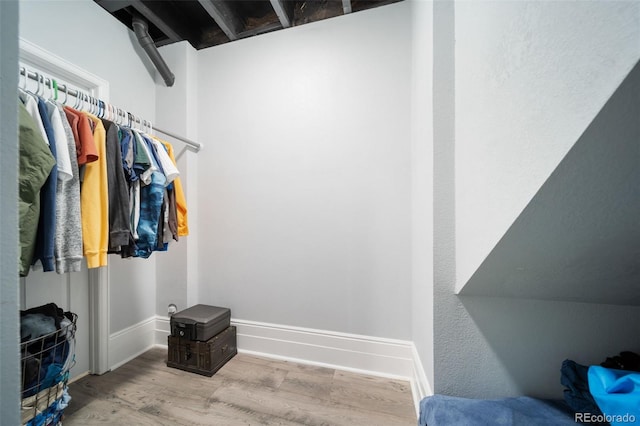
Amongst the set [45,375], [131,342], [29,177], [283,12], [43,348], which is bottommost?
[131,342]

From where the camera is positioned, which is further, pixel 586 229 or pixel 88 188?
pixel 88 188

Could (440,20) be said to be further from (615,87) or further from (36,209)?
(36,209)

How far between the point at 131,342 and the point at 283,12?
269 centimetres

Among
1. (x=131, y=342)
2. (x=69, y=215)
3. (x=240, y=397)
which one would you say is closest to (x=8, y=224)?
A: (x=69, y=215)

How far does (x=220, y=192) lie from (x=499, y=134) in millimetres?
1848

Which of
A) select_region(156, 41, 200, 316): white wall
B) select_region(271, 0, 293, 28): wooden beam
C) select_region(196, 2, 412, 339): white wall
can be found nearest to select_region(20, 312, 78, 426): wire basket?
select_region(156, 41, 200, 316): white wall

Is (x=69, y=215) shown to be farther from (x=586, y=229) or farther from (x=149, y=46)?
(x=586, y=229)

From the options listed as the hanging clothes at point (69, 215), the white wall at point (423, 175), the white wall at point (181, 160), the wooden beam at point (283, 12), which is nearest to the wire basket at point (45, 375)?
the hanging clothes at point (69, 215)

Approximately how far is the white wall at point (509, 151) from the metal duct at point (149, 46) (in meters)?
1.98

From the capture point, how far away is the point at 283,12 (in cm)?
163

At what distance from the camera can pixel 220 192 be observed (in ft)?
6.27

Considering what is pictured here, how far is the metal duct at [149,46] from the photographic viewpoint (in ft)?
5.66

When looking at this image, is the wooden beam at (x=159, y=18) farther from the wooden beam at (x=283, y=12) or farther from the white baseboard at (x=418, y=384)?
the white baseboard at (x=418, y=384)

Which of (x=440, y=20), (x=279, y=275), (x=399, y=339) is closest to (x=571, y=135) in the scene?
(x=440, y=20)
